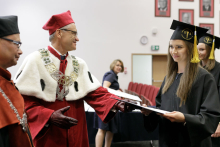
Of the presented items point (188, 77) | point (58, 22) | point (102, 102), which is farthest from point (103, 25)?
point (188, 77)

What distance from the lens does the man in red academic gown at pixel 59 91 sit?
1.46m

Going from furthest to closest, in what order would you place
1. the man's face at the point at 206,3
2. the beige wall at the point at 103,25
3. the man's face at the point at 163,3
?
the man's face at the point at 206,3
the man's face at the point at 163,3
the beige wall at the point at 103,25

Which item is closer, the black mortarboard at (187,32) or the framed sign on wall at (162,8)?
the black mortarboard at (187,32)

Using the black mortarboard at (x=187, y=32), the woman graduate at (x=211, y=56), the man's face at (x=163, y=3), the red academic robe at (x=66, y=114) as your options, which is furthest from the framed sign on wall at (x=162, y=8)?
the red academic robe at (x=66, y=114)

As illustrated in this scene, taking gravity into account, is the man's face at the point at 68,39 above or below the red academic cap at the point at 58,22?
below

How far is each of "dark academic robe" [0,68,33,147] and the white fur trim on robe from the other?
1.50 feet

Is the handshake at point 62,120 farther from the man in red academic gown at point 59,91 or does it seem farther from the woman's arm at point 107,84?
the woman's arm at point 107,84

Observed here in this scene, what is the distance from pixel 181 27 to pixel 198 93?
59 centimetres

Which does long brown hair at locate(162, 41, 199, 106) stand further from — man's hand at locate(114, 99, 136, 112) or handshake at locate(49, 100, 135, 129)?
handshake at locate(49, 100, 135, 129)

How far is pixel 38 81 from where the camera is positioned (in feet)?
4.96

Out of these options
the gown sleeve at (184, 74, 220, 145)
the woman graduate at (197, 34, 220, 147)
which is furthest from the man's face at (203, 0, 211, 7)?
the gown sleeve at (184, 74, 220, 145)

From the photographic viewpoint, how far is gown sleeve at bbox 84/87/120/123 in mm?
1757

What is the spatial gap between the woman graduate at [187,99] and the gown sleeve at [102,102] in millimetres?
343

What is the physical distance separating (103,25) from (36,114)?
7004 mm
